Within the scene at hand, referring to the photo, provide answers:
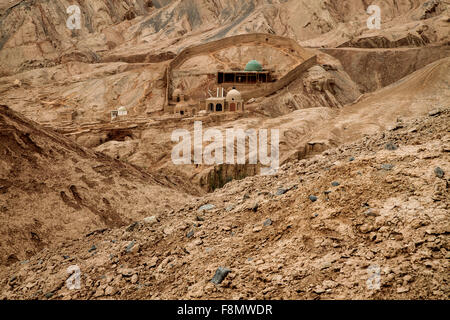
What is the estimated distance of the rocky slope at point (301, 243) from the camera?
377cm

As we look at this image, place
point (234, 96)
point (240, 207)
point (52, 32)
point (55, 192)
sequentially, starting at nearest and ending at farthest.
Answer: point (240, 207) → point (55, 192) → point (234, 96) → point (52, 32)

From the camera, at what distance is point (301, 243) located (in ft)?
14.6

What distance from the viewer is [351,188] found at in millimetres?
5105

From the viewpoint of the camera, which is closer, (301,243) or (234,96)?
(301,243)

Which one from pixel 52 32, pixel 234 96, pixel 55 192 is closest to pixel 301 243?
pixel 55 192

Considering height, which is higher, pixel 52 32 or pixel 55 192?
pixel 52 32

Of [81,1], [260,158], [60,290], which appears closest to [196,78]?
[260,158]

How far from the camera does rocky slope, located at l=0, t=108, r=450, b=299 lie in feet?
12.4

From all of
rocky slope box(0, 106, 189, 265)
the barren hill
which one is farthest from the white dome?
rocky slope box(0, 106, 189, 265)

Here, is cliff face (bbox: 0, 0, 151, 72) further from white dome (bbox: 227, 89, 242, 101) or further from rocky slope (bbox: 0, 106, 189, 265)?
rocky slope (bbox: 0, 106, 189, 265)

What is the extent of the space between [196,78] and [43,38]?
110ft

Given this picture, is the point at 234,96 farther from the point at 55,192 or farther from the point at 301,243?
the point at 301,243

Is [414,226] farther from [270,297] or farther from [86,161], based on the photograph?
[86,161]

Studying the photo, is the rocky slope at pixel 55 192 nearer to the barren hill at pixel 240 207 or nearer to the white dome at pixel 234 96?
the barren hill at pixel 240 207
